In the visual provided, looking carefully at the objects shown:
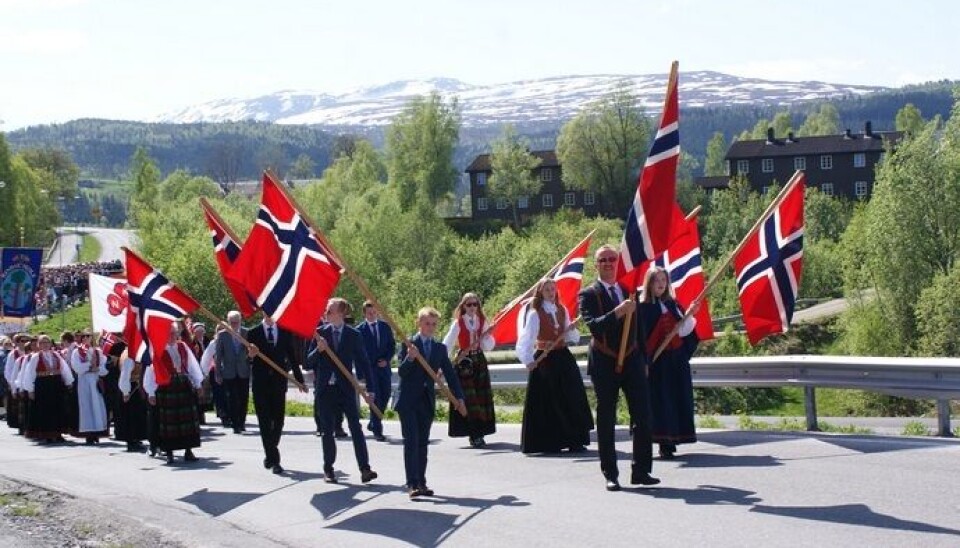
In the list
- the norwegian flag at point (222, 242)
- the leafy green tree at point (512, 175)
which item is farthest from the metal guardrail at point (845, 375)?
the leafy green tree at point (512, 175)

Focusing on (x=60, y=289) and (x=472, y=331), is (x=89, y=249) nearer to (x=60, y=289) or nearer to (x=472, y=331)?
(x=60, y=289)

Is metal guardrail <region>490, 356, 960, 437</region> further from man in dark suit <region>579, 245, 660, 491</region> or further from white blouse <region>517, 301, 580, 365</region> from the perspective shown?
man in dark suit <region>579, 245, 660, 491</region>

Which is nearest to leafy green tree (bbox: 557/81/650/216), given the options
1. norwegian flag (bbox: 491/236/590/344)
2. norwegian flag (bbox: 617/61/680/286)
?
norwegian flag (bbox: 491/236/590/344)

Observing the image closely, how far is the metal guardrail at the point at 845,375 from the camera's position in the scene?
14055 mm

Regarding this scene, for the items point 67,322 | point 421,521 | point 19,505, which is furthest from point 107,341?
point 67,322

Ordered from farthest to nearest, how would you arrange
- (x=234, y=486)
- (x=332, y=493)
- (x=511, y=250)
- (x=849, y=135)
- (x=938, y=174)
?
(x=849, y=135)
(x=511, y=250)
(x=938, y=174)
(x=234, y=486)
(x=332, y=493)

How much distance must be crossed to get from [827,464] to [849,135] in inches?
5521

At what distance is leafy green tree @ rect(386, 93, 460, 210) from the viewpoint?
129250 mm

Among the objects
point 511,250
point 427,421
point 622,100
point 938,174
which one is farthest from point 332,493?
point 622,100

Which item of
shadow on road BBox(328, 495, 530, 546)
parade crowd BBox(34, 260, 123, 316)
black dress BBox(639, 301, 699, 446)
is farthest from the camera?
parade crowd BBox(34, 260, 123, 316)

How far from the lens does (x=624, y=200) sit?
427ft

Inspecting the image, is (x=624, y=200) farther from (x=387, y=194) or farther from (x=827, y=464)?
(x=827, y=464)

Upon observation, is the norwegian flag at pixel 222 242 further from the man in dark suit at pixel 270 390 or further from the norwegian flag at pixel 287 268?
the norwegian flag at pixel 287 268

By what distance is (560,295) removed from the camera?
17109 mm
